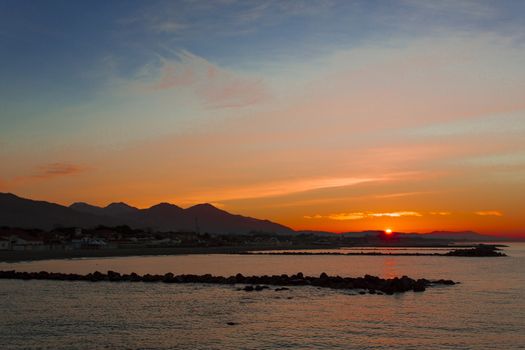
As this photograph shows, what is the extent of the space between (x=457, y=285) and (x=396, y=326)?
21.1 metres

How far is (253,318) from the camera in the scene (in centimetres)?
2638

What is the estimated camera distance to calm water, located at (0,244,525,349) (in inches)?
827

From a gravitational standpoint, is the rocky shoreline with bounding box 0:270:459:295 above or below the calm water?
above

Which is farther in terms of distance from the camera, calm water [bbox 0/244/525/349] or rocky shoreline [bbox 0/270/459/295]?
rocky shoreline [bbox 0/270/459/295]

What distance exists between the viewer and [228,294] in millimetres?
36375

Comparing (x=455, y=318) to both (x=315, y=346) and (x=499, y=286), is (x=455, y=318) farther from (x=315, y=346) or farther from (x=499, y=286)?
(x=499, y=286)

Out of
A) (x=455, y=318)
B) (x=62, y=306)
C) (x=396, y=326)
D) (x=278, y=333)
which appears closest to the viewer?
(x=278, y=333)

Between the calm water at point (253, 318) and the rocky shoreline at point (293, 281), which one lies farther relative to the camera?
the rocky shoreline at point (293, 281)

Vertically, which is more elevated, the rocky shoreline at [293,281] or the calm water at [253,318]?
the rocky shoreline at [293,281]

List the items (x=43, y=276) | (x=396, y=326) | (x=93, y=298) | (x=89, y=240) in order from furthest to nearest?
(x=89, y=240) → (x=43, y=276) → (x=93, y=298) → (x=396, y=326)

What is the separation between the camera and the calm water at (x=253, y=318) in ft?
68.9

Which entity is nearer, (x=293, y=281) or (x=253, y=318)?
(x=253, y=318)

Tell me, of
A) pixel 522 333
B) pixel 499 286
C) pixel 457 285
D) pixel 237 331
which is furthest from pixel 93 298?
pixel 499 286

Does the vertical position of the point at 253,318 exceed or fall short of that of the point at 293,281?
it falls short
